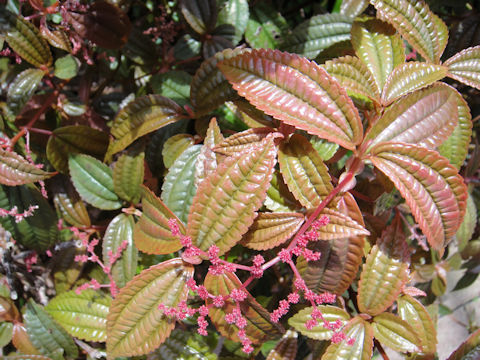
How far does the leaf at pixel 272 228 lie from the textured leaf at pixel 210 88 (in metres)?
0.41

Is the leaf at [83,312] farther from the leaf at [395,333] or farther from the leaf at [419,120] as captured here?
the leaf at [419,120]

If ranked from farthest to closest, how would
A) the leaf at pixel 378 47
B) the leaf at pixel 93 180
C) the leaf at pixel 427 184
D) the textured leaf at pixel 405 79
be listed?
the leaf at pixel 93 180, the leaf at pixel 378 47, the textured leaf at pixel 405 79, the leaf at pixel 427 184

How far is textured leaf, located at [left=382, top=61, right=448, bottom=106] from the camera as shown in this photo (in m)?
1.01

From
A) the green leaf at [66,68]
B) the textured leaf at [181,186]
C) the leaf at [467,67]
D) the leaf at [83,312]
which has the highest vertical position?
the leaf at [467,67]

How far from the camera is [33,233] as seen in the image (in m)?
1.42

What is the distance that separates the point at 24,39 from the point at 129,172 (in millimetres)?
551

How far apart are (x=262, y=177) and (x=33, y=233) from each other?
0.97 m

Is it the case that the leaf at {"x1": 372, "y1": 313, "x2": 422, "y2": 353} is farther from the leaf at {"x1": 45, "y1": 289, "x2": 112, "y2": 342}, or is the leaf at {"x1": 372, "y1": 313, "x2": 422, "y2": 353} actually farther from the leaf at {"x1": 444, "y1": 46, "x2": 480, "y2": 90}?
the leaf at {"x1": 45, "y1": 289, "x2": 112, "y2": 342}

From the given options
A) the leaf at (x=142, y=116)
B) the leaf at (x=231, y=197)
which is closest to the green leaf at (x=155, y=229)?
the leaf at (x=231, y=197)

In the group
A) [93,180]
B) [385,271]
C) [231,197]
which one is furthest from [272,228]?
[93,180]

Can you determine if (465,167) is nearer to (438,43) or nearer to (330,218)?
(438,43)

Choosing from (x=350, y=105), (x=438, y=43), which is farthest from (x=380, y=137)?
(x=438, y=43)

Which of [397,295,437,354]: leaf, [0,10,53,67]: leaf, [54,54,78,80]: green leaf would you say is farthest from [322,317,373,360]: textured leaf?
[0,10,53,67]: leaf

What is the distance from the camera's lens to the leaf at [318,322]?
108cm
